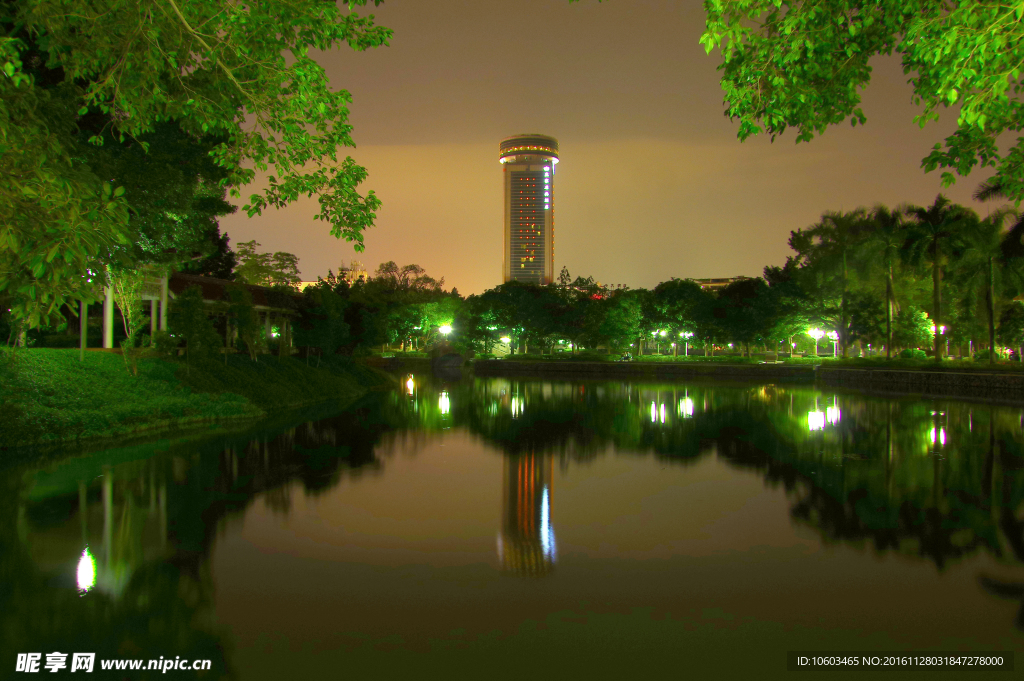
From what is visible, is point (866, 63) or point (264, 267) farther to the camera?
point (264, 267)

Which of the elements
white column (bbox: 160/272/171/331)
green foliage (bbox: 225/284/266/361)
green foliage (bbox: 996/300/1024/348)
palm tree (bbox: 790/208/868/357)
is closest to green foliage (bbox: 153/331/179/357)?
green foliage (bbox: 225/284/266/361)

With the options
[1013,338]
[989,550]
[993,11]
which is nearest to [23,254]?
[993,11]

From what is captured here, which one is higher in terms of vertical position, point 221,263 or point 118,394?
point 221,263

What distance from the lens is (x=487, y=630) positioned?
175 inches

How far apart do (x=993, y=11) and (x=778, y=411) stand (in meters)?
16.8

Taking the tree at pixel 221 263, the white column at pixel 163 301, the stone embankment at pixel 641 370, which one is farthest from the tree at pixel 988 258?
the tree at pixel 221 263

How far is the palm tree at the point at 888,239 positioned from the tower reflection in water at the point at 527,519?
35350 millimetres

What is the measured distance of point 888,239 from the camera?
127 ft

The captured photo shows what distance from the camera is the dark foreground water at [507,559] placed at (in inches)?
165

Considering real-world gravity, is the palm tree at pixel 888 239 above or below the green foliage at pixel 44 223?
above

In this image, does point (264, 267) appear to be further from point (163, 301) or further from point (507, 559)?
point (507, 559)

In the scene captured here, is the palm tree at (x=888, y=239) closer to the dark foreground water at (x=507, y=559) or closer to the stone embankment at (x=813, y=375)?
the stone embankment at (x=813, y=375)

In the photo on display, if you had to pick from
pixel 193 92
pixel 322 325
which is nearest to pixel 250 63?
pixel 193 92

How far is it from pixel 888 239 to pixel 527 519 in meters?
40.2
